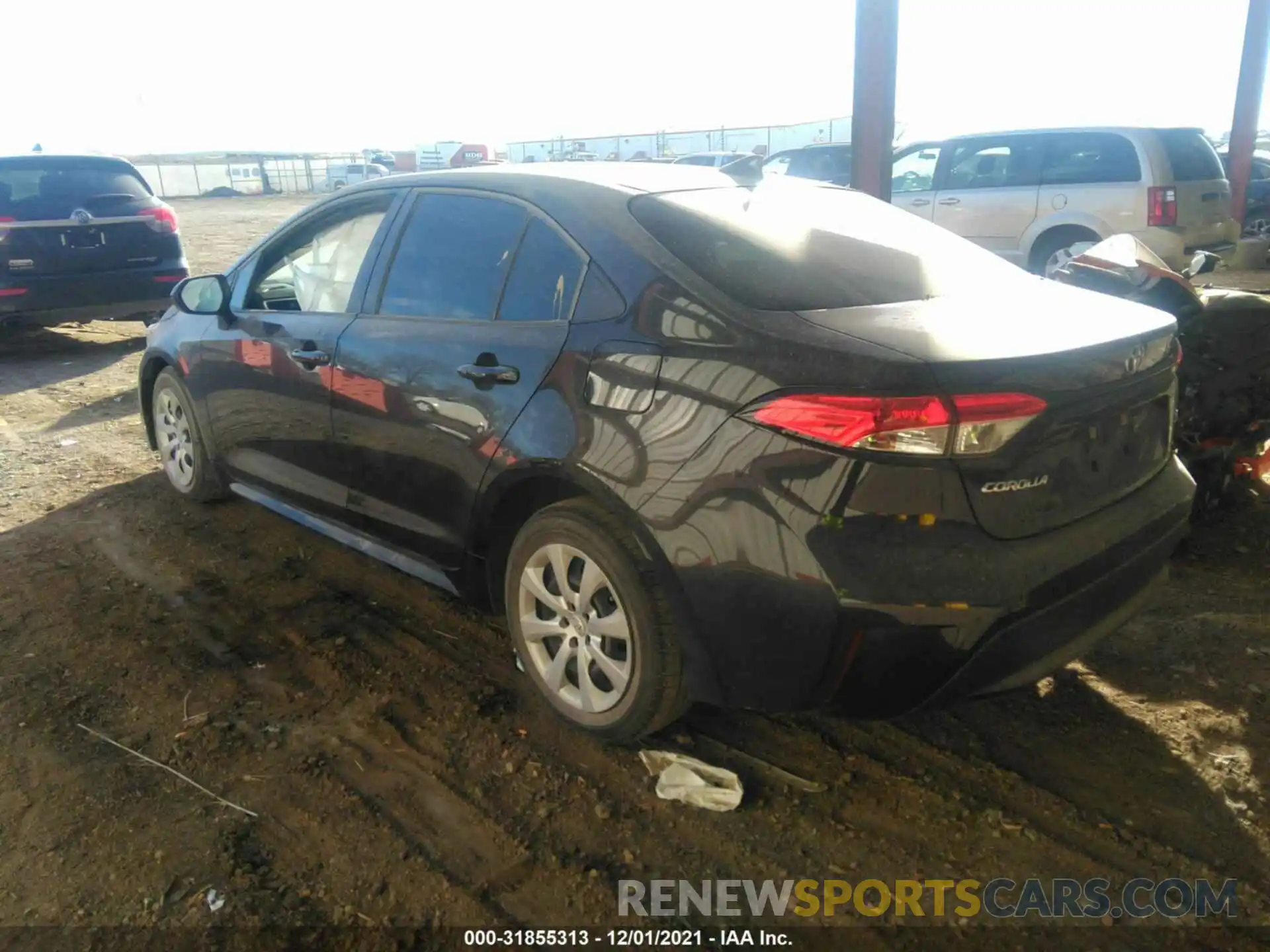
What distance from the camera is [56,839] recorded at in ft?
8.35

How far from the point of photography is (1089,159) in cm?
952

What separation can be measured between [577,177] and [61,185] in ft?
24.2

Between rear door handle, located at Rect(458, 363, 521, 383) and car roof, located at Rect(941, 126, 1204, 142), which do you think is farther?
car roof, located at Rect(941, 126, 1204, 142)

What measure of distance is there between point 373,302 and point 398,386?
0.43 meters

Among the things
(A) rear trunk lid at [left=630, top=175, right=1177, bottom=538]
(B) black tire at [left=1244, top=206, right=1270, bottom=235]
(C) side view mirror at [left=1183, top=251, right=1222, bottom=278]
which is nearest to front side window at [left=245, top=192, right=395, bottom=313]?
(A) rear trunk lid at [left=630, top=175, right=1177, bottom=538]

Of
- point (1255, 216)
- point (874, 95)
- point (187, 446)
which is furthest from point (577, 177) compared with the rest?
point (1255, 216)

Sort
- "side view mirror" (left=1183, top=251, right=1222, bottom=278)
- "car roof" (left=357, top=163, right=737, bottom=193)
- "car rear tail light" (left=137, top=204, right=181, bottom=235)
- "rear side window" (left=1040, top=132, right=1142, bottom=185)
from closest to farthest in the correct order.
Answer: "car roof" (left=357, top=163, right=737, bottom=193)
"side view mirror" (left=1183, top=251, right=1222, bottom=278)
"car rear tail light" (left=137, top=204, right=181, bottom=235)
"rear side window" (left=1040, top=132, right=1142, bottom=185)

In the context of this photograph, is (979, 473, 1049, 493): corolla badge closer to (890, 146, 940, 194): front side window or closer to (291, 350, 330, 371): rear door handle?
(291, 350, 330, 371): rear door handle

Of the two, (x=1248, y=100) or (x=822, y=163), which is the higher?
(x=1248, y=100)

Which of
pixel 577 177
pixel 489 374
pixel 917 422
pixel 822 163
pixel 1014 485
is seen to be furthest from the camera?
pixel 822 163

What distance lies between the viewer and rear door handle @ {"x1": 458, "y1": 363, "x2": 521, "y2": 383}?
2.92m

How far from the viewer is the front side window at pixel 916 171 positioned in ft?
35.5

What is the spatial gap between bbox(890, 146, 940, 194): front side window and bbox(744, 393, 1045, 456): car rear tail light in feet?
30.1

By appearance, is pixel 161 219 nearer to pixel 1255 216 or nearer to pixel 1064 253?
pixel 1064 253
